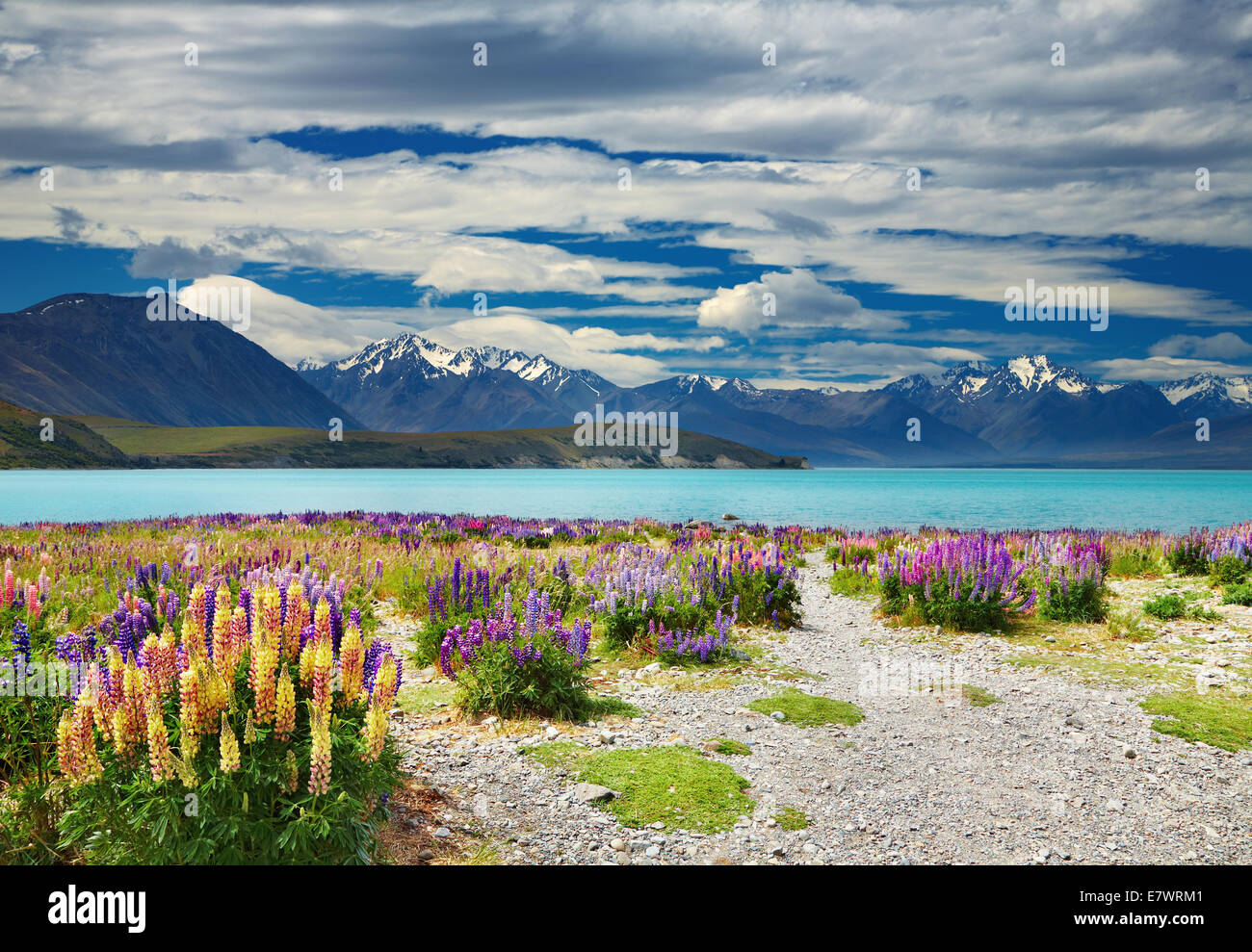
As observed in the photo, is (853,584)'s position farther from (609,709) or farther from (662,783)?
(662,783)

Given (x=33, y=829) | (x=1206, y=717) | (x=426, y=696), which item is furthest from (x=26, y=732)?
(x=1206, y=717)

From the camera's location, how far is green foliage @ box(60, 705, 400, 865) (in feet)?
13.8

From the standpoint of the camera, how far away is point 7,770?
5.95m

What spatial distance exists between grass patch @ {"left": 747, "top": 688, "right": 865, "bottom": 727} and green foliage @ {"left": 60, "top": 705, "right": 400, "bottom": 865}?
589cm

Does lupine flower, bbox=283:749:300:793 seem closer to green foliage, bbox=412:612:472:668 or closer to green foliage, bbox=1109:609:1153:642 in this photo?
green foliage, bbox=412:612:472:668

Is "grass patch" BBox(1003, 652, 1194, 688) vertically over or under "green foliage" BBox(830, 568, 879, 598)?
over

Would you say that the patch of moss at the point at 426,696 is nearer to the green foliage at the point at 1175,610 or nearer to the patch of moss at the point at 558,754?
the patch of moss at the point at 558,754

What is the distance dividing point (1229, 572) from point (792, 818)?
56.4 feet

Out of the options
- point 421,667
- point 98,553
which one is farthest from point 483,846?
point 98,553

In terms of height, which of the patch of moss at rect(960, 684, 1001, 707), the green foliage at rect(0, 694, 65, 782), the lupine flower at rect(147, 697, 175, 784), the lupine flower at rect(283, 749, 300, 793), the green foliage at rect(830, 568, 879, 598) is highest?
the lupine flower at rect(147, 697, 175, 784)

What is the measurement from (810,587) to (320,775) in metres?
18.0

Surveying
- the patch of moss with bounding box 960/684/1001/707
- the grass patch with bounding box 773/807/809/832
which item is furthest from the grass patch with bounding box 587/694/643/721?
the patch of moss with bounding box 960/684/1001/707

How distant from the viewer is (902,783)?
7348mm

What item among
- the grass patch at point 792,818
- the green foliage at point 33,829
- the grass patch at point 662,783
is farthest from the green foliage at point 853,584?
the green foliage at point 33,829
